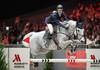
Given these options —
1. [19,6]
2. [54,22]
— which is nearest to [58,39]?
[54,22]

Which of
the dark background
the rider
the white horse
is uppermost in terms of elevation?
the dark background

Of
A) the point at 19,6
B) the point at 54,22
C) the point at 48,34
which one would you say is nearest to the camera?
the point at 54,22

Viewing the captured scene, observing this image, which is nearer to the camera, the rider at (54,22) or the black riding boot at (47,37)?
the rider at (54,22)

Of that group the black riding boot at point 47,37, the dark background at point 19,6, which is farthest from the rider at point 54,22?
the dark background at point 19,6

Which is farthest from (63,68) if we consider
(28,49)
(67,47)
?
(67,47)

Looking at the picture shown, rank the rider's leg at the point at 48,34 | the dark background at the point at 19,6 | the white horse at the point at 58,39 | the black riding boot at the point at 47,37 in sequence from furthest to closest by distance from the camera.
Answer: the dark background at the point at 19,6 < the black riding boot at the point at 47,37 < the rider's leg at the point at 48,34 < the white horse at the point at 58,39

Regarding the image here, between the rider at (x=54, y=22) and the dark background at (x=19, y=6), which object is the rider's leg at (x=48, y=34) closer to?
the rider at (x=54, y=22)

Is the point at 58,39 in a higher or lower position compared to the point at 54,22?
lower

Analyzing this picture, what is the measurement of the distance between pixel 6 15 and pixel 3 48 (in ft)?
19.1

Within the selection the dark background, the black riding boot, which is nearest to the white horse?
the black riding boot

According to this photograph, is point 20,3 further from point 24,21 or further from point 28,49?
point 28,49

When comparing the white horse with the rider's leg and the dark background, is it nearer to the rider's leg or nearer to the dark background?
the rider's leg

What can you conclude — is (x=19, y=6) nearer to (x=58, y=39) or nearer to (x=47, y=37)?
(x=47, y=37)

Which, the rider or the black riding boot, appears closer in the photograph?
the rider
